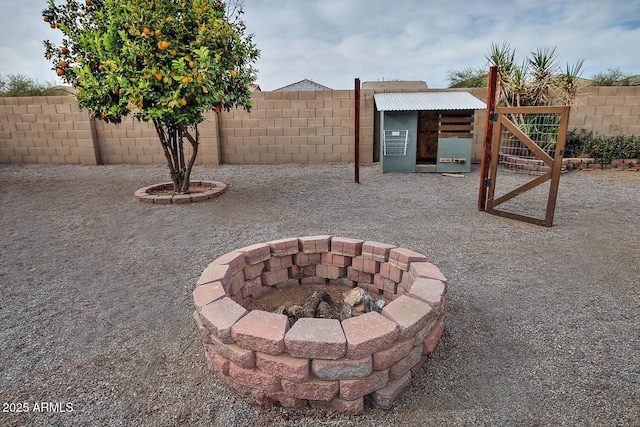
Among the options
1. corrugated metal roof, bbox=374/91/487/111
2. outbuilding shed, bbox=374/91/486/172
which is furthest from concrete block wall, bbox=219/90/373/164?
outbuilding shed, bbox=374/91/486/172

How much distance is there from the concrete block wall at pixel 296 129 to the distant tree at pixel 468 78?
14.0 ft

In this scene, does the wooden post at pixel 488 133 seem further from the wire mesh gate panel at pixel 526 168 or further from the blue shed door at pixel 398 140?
the blue shed door at pixel 398 140

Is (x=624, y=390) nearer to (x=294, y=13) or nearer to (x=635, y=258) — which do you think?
(x=635, y=258)

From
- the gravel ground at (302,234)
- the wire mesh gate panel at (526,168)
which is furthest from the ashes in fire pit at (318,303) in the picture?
the wire mesh gate panel at (526,168)

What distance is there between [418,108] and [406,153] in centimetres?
102

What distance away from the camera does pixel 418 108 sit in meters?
7.28

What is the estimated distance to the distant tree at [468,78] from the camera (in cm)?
1084

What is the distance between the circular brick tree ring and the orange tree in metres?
1.18

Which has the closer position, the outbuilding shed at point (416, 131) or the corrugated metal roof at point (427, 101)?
the corrugated metal roof at point (427, 101)

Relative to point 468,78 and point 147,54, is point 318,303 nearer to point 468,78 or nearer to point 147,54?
point 147,54

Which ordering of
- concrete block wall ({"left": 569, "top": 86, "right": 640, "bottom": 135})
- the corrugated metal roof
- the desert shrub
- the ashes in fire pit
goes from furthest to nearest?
1. concrete block wall ({"left": 569, "top": 86, "right": 640, "bottom": 135})
2. the desert shrub
3. the corrugated metal roof
4. the ashes in fire pit

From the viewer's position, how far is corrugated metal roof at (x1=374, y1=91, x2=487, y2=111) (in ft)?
23.8

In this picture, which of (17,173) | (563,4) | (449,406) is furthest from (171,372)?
(17,173)

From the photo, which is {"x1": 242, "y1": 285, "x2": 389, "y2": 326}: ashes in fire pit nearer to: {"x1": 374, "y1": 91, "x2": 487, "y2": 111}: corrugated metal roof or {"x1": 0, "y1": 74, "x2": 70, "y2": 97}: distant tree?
{"x1": 374, "y1": 91, "x2": 487, "y2": 111}: corrugated metal roof
